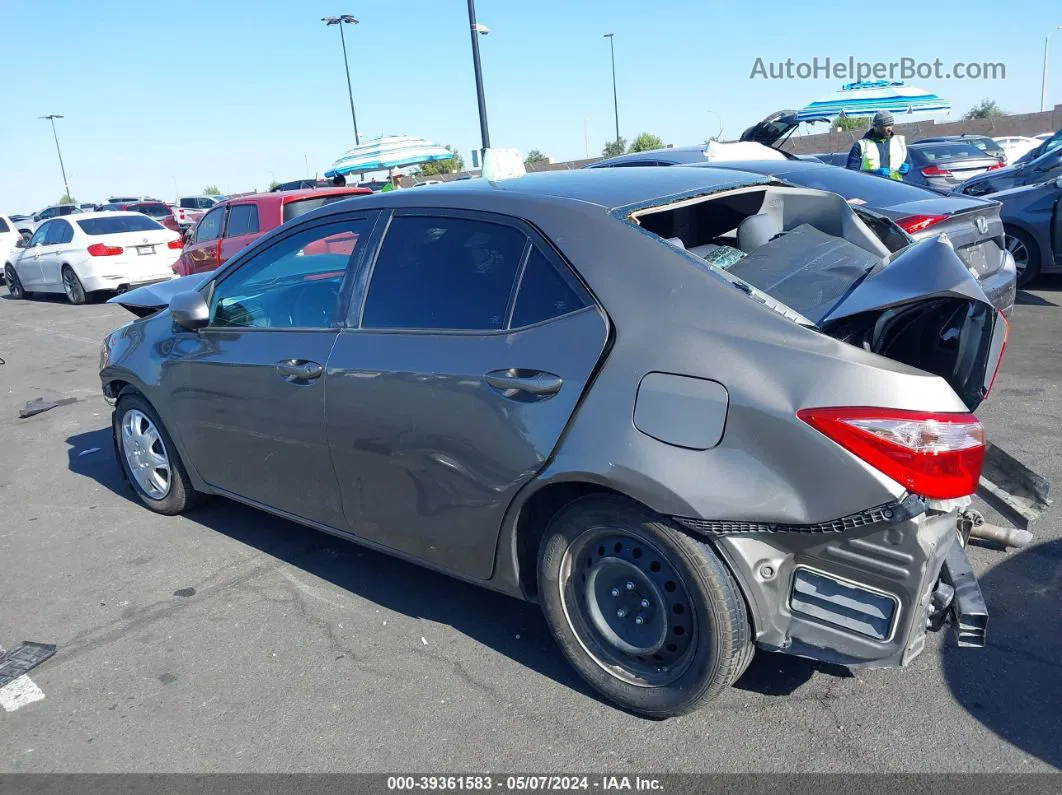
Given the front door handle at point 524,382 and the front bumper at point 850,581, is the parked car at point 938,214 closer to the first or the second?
Answer: the front door handle at point 524,382

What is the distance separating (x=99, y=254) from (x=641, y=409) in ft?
47.0

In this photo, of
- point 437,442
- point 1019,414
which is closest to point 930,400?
point 437,442

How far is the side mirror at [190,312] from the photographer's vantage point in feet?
13.4

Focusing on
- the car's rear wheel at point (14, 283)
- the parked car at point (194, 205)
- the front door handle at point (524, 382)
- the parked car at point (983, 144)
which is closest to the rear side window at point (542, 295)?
the front door handle at point (524, 382)

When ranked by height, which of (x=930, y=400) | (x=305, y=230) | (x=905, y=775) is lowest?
(x=905, y=775)

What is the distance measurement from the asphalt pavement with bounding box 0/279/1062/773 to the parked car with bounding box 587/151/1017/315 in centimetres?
167

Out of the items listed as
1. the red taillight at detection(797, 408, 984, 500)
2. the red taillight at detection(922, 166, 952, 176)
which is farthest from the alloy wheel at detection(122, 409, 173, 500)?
the red taillight at detection(922, 166, 952, 176)

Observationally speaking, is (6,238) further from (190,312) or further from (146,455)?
(190,312)

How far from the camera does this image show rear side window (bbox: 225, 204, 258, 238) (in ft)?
35.3

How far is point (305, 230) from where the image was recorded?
3.82 m

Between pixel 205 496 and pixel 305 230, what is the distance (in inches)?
73.3

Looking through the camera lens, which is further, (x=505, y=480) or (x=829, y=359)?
(x=505, y=480)

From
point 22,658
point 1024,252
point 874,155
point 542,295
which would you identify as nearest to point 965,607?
point 542,295

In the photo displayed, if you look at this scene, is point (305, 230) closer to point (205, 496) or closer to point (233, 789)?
point (205, 496)
